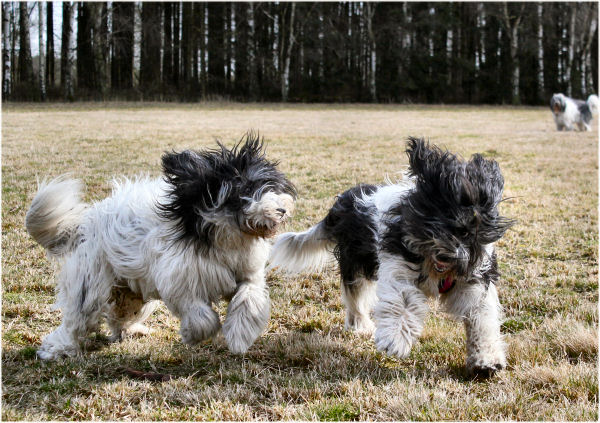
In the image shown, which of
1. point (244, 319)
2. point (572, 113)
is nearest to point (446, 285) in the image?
point (244, 319)

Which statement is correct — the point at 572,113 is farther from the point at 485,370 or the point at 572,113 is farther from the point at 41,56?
the point at 41,56

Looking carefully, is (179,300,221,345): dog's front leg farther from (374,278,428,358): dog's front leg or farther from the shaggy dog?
(374,278,428,358): dog's front leg

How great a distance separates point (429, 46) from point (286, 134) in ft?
76.7

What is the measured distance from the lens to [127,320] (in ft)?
14.2

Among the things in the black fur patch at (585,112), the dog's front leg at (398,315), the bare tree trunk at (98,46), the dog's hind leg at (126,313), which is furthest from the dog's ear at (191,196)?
the bare tree trunk at (98,46)

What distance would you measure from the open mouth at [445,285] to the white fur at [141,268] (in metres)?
1.00

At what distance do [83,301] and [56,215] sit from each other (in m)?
0.63

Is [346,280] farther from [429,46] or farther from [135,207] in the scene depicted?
[429,46]

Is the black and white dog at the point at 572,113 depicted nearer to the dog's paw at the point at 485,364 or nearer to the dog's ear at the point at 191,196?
the dog's paw at the point at 485,364

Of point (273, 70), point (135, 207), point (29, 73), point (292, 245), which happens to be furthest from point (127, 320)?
point (273, 70)

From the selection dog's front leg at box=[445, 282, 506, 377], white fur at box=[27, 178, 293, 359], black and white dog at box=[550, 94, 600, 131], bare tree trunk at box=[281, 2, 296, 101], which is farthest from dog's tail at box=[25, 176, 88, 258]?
bare tree trunk at box=[281, 2, 296, 101]

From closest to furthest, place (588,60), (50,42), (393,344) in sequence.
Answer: (393,344), (50,42), (588,60)

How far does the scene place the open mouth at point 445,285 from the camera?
11.7 ft

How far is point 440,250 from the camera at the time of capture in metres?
3.35
